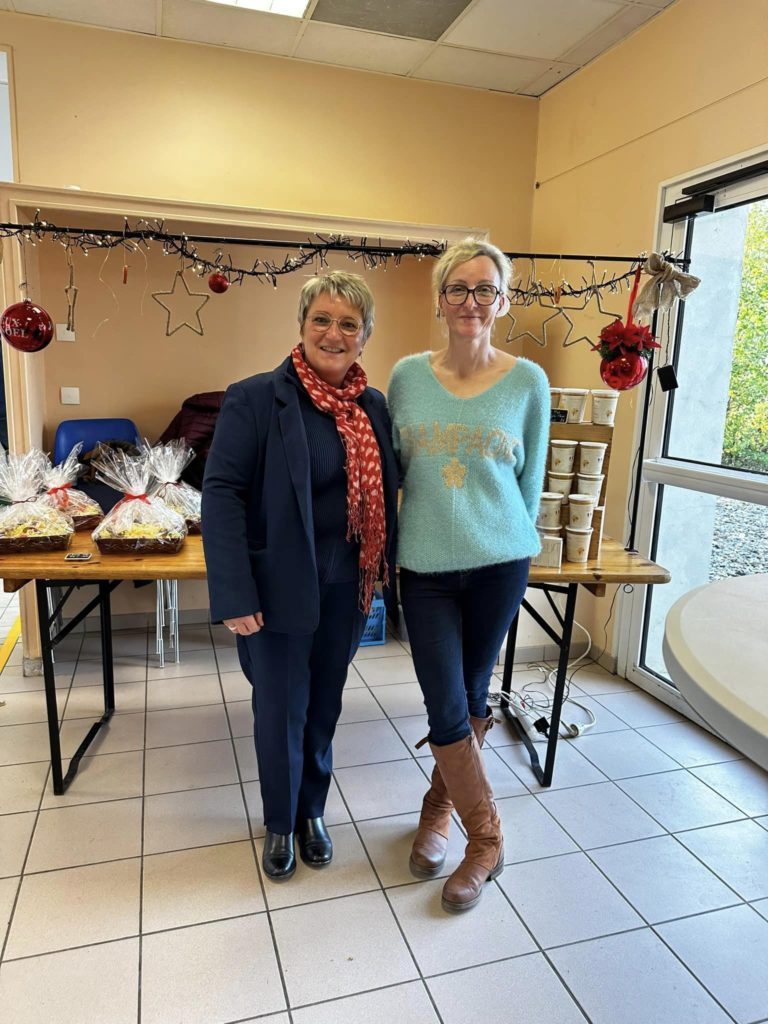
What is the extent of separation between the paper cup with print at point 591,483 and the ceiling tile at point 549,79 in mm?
2153

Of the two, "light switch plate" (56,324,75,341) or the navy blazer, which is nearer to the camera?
the navy blazer

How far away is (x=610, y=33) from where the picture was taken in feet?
9.46

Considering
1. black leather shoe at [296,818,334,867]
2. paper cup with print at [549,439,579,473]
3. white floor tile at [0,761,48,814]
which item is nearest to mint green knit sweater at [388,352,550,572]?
paper cup with print at [549,439,579,473]

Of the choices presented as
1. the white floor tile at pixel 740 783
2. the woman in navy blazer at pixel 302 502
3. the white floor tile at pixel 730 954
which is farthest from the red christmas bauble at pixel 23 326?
the white floor tile at pixel 740 783

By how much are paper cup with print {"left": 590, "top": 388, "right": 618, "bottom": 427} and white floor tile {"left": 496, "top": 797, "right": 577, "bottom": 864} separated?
1260 mm

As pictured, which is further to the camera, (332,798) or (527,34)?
(527,34)

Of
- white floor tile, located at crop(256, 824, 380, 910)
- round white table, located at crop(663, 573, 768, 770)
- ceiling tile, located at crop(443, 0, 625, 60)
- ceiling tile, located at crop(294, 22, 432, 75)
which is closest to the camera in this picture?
round white table, located at crop(663, 573, 768, 770)

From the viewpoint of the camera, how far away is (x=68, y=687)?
295 centimetres

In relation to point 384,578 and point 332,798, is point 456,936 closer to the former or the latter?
point 332,798

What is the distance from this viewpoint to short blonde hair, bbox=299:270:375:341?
159 cm

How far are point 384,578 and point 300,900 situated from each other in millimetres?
873

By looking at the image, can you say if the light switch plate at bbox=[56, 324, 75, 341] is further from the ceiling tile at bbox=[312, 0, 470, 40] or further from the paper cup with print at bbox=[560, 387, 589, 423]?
the paper cup with print at bbox=[560, 387, 589, 423]

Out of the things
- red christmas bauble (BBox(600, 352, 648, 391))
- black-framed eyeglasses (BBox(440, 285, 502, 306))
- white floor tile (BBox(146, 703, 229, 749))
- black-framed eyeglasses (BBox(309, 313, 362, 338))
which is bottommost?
white floor tile (BBox(146, 703, 229, 749))

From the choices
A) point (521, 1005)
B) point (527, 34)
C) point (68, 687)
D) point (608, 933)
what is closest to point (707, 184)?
point (527, 34)
